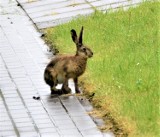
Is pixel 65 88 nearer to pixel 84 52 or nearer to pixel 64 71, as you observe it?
pixel 64 71

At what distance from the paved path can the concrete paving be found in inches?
22.4

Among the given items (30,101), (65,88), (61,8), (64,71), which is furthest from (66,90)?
(61,8)

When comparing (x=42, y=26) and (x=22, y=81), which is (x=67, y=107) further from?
(x=42, y=26)

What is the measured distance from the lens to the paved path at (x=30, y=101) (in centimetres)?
789

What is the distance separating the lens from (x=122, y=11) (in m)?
12.9

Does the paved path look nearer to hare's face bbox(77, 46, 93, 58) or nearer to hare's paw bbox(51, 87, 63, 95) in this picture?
hare's paw bbox(51, 87, 63, 95)

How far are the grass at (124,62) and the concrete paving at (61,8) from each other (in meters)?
0.60

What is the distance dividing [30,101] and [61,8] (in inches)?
209

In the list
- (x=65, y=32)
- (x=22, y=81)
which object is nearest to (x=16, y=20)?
(x=65, y=32)

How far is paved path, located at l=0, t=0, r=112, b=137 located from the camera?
25.9 feet

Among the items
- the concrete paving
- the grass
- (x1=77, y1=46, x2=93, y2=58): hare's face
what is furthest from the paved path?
(x1=77, y1=46, x2=93, y2=58): hare's face

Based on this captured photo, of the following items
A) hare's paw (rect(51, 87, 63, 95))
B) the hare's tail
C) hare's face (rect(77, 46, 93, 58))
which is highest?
hare's face (rect(77, 46, 93, 58))

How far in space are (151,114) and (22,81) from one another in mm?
2767

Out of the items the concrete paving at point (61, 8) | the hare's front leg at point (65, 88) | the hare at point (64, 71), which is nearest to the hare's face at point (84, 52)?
the hare at point (64, 71)
